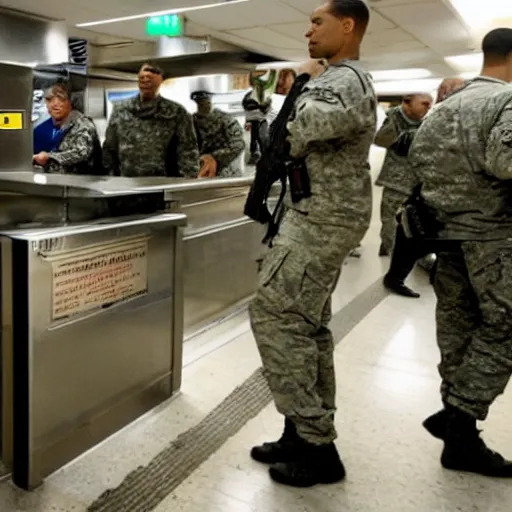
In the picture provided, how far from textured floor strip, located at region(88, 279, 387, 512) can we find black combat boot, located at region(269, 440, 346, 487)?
0.30 m

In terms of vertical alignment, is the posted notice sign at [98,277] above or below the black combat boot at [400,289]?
above

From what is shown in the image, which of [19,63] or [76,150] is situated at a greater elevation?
[19,63]

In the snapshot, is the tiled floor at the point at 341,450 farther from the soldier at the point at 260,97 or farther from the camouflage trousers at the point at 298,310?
the soldier at the point at 260,97

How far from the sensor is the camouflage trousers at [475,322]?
1825 mm

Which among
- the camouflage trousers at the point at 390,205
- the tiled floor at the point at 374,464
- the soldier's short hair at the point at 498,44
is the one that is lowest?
the tiled floor at the point at 374,464

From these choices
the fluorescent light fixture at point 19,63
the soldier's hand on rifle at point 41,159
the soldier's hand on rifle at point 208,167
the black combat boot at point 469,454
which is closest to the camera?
the black combat boot at point 469,454

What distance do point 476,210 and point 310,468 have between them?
95 centimetres

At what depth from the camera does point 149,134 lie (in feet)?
12.2

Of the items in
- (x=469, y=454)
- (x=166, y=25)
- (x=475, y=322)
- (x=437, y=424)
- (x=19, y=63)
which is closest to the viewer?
(x=469, y=454)

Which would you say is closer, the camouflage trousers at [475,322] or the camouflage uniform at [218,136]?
the camouflage trousers at [475,322]

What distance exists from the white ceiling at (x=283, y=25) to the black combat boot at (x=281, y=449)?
1937 mm

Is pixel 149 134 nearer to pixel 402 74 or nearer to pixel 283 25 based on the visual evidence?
pixel 283 25

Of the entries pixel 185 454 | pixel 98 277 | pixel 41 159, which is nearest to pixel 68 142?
pixel 41 159

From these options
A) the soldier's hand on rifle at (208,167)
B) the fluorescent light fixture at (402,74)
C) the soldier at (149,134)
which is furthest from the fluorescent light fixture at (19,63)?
the fluorescent light fixture at (402,74)
